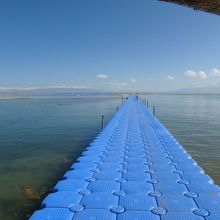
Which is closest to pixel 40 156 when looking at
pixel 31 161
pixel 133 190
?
pixel 31 161

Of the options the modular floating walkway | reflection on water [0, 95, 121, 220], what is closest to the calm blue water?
reflection on water [0, 95, 121, 220]

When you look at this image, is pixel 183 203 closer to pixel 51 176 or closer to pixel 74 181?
pixel 74 181

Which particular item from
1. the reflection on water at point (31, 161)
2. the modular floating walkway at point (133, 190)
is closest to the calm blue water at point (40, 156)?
the reflection on water at point (31, 161)

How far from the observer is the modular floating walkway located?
4691 mm

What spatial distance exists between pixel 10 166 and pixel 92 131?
9.30m

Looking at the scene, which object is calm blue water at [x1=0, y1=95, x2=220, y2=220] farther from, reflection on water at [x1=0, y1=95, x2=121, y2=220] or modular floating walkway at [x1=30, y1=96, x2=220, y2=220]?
modular floating walkway at [x1=30, y1=96, x2=220, y2=220]

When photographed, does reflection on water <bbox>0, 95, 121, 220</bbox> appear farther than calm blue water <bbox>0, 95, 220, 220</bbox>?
No

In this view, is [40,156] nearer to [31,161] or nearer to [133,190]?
[31,161]

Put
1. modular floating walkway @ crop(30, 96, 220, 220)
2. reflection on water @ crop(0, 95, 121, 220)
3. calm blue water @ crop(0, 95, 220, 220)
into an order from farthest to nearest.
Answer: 1. calm blue water @ crop(0, 95, 220, 220)
2. reflection on water @ crop(0, 95, 121, 220)
3. modular floating walkway @ crop(30, 96, 220, 220)

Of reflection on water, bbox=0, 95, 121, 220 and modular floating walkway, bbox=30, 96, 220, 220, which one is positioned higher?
modular floating walkway, bbox=30, 96, 220, 220

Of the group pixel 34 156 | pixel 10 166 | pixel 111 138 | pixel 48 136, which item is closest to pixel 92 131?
pixel 48 136

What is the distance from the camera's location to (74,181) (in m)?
6.38

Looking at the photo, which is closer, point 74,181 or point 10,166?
point 74,181

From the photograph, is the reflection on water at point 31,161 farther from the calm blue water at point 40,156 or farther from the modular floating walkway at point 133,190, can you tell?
the modular floating walkway at point 133,190
